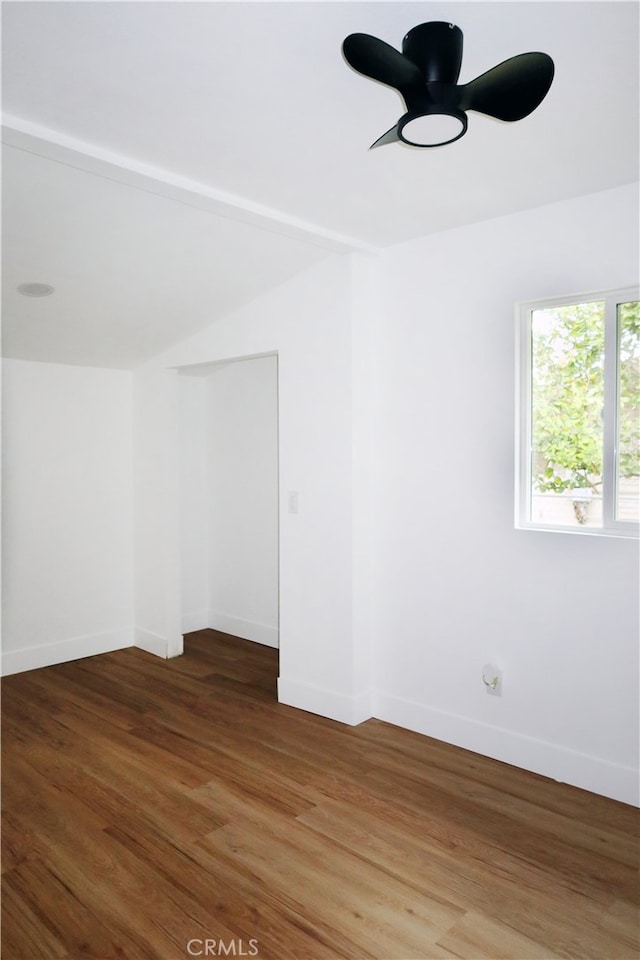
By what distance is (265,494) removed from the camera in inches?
201

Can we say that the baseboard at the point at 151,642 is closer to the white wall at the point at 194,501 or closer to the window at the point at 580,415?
the white wall at the point at 194,501

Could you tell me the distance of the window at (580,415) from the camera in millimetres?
2820

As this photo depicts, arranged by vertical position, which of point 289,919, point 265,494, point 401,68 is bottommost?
point 289,919

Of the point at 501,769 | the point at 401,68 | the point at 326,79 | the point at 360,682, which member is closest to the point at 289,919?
the point at 501,769

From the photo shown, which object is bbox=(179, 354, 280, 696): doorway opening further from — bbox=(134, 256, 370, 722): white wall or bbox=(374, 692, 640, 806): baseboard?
bbox=(374, 692, 640, 806): baseboard

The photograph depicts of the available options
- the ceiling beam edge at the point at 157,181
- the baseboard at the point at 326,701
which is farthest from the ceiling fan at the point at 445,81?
the baseboard at the point at 326,701

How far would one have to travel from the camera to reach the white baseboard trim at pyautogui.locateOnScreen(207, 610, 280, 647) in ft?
16.8

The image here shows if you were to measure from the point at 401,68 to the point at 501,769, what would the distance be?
2.81 meters

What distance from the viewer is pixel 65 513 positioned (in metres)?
4.74

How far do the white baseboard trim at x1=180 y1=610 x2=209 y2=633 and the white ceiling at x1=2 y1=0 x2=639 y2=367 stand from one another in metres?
2.63

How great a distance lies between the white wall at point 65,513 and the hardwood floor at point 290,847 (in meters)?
0.96

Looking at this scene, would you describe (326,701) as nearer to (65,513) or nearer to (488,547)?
(488,547)

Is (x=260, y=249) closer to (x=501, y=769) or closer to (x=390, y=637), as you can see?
(x=390, y=637)

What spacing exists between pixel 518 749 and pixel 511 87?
2.68m
